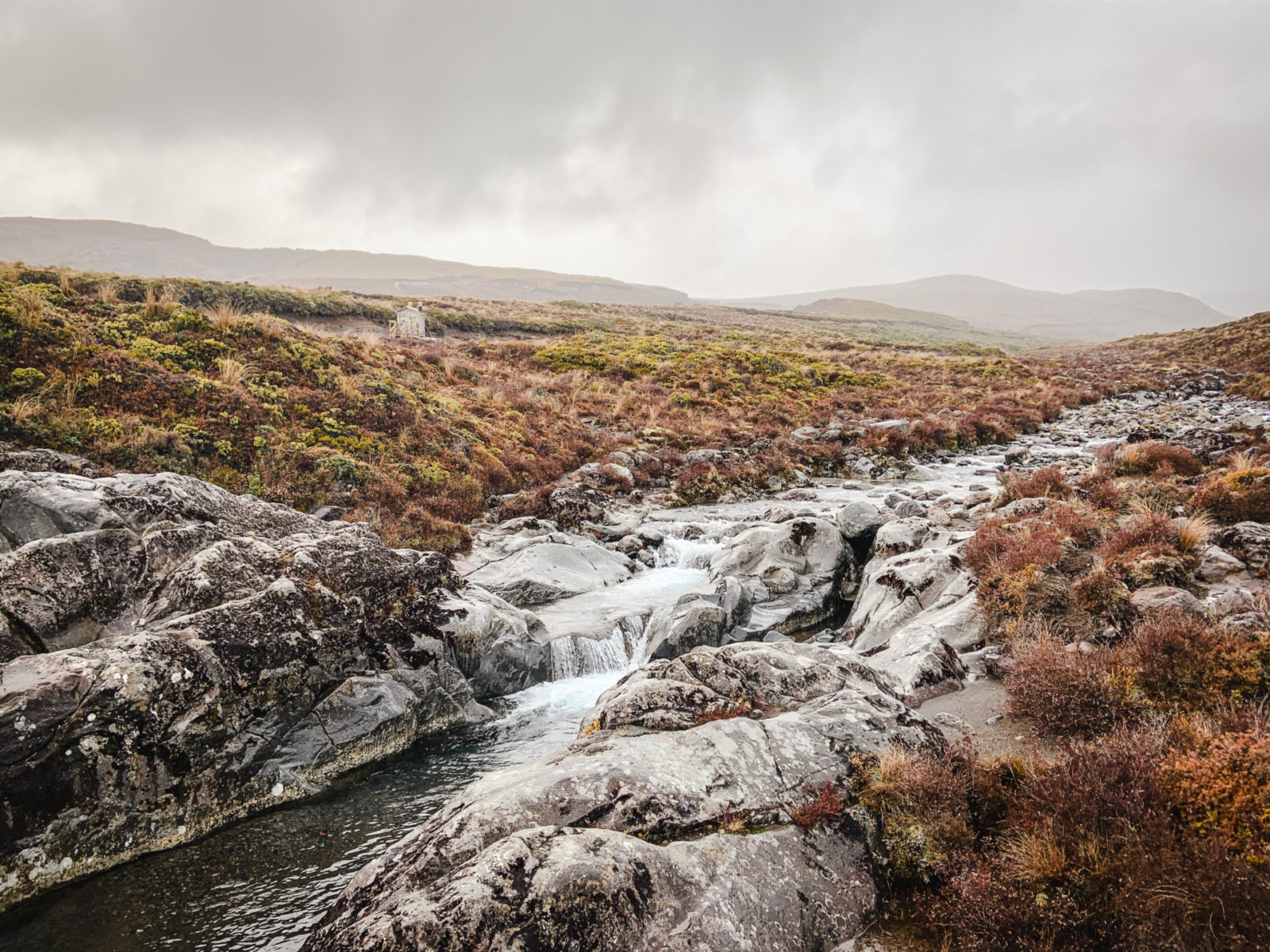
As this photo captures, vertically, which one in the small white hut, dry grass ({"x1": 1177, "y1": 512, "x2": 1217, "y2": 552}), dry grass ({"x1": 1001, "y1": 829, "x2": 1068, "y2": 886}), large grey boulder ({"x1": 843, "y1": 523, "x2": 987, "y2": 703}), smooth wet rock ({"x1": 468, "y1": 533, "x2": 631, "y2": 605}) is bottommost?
smooth wet rock ({"x1": 468, "y1": 533, "x2": 631, "y2": 605})

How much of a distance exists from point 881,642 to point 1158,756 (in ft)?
20.7

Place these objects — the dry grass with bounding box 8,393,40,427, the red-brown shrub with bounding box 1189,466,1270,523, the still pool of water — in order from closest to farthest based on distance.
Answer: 1. the still pool of water
2. the red-brown shrub with bounding box 1189,466,1270,523
3. the dry grass with bounding box 8,393,40,427

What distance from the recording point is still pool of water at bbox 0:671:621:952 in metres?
5.85

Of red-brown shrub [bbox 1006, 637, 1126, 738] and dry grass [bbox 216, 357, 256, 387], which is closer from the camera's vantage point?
red-brown shrub [bbox 1006, 637, 1126, 738]

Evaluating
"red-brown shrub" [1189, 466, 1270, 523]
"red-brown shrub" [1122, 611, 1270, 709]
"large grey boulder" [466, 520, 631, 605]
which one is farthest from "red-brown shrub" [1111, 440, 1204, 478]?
"large grey boulder" [466, 520, 631, 605]

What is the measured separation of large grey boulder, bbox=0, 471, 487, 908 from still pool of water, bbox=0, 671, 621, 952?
38 centimetres

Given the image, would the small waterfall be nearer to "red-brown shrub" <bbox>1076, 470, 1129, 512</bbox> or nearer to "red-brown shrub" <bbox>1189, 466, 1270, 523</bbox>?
"red-brown shrub" <bbox>1076, 470, 1129, 512</bbox>

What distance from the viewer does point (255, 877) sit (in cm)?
670

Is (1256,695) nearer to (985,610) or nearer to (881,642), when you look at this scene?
(985,610)

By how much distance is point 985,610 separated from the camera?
975 centimetres

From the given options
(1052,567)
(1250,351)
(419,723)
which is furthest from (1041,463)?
(1250,351)

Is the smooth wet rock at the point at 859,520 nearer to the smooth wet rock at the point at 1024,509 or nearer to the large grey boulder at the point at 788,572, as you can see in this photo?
the large grey boulder at the point at 788,572

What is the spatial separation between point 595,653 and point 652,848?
813 cm

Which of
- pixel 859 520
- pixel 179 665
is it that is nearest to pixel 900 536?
pixel 859 520
